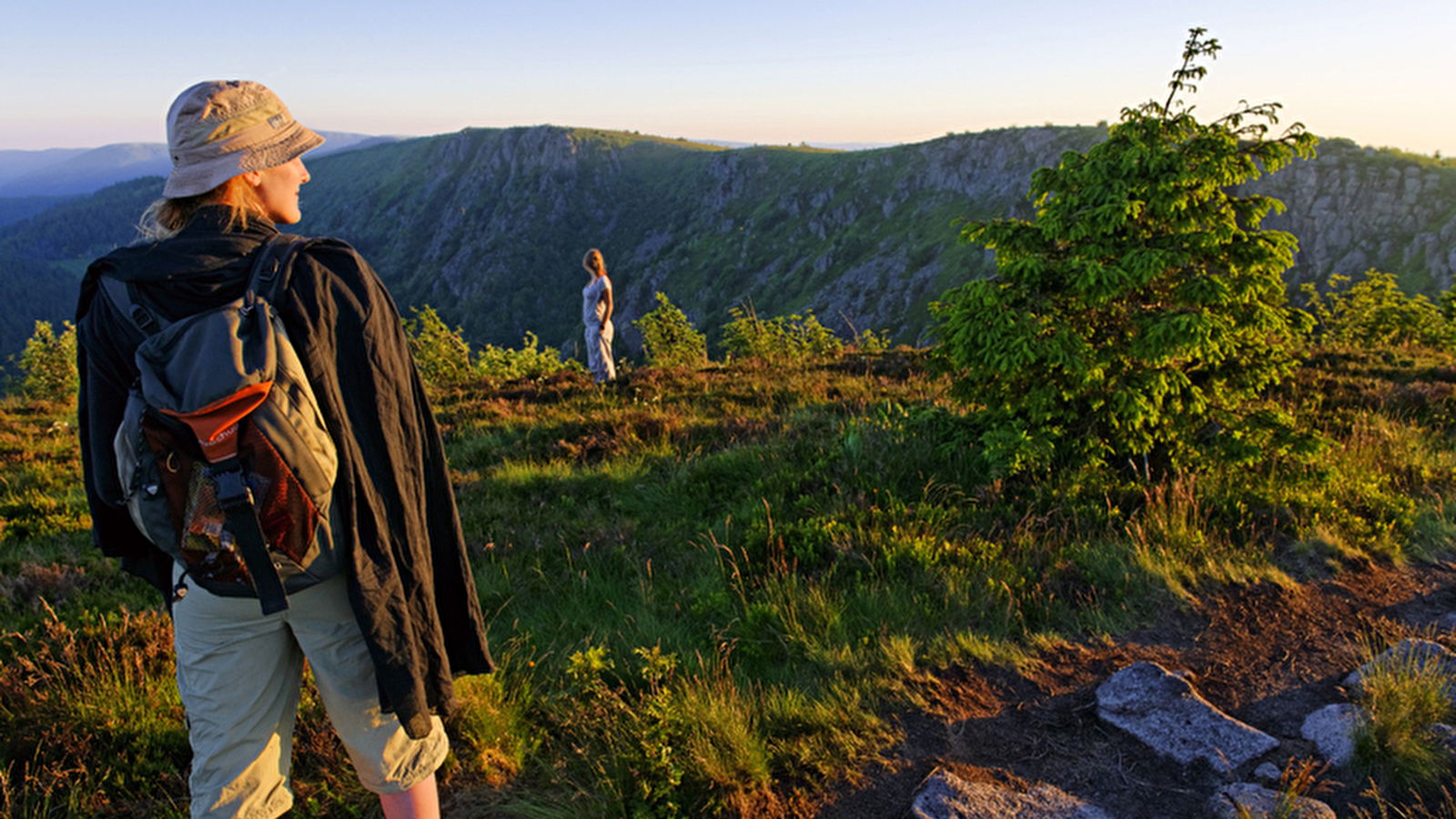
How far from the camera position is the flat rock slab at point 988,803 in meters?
2.51

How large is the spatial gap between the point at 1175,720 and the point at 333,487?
3404mm

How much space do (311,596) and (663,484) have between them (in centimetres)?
431

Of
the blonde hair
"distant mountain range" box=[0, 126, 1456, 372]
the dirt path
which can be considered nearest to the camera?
the blonde hair

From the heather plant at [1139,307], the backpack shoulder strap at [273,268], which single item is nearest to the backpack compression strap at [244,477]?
the backpack shoulder strap at [273,268]

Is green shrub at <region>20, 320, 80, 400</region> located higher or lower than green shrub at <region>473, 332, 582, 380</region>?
lower

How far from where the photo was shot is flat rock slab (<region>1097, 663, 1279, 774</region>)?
2.84 m

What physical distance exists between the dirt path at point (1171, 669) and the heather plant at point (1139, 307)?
1.26 m

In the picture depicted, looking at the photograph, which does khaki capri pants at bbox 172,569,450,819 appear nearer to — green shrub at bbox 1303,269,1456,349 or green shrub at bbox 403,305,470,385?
green shrub at bbox 403,305,470,385

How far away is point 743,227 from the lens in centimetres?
14175

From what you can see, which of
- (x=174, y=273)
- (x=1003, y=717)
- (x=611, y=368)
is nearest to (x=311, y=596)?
(x=174, y=273)

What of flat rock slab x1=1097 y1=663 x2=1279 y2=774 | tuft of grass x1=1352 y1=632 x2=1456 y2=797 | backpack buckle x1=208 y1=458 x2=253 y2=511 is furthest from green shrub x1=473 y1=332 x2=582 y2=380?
tuft of grass x1=1352 y1=632 x2=1456 y2=797

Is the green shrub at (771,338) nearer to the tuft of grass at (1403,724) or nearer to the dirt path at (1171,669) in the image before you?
the dirt path at (1171,669)

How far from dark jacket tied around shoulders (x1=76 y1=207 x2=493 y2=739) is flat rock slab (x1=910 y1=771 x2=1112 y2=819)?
178 cm

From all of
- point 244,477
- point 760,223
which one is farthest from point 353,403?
point 760,223
